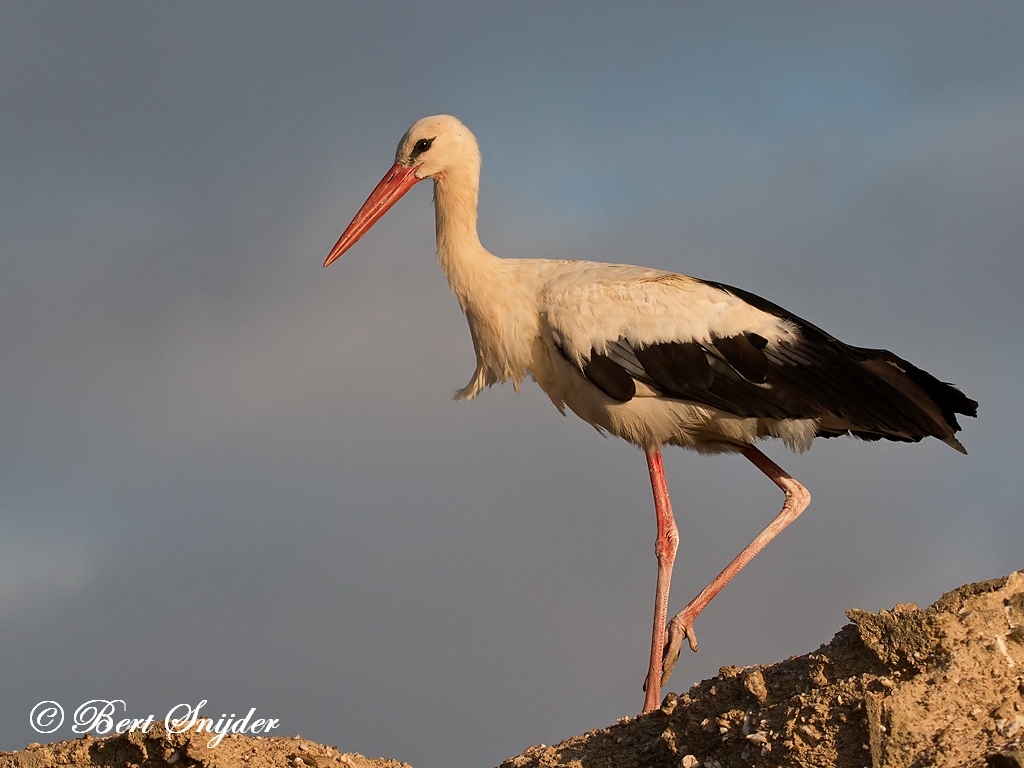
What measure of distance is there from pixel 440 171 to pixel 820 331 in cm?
331

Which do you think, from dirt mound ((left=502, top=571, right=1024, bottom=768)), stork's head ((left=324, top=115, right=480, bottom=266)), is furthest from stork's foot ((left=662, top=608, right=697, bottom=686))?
stork's head ((left=324, top=115, right=480, bottom=266))

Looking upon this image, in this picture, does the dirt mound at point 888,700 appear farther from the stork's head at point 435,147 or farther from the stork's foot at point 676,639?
the stork's head at point 435,147

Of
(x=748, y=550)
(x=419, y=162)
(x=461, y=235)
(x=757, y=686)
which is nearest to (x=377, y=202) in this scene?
(x=419, y=162)

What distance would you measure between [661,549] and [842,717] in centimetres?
400

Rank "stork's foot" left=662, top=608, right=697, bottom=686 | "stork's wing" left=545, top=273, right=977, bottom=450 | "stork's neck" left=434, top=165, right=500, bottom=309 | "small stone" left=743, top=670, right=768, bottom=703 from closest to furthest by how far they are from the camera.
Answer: "small stone" left=743, top=670, right=768, bottom=703
"stork's foot" left=662, top=608, right=697, bottom=686
"stork's wing" left=545, top=273, right=977, bottom=450
"stork's neck" left=434, top=165, right=500, bottom=309

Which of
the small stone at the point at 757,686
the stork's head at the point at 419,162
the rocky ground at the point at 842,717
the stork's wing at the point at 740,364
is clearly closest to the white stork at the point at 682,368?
the stork's wing at the point at 740,364

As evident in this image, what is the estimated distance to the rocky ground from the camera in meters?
5.83

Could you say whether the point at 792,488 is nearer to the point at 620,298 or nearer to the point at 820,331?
the point at 820,331

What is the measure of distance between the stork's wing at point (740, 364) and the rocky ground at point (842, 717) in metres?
3.14

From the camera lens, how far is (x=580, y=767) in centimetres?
705

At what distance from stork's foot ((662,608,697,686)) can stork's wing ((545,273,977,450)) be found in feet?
5.32

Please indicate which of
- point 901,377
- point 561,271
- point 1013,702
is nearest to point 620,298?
point 561,271

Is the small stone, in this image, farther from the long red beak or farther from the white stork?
the long red beak

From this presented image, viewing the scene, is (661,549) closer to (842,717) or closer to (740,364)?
(740,364)
